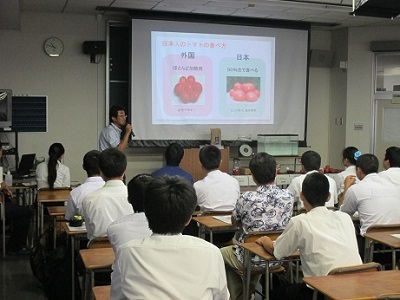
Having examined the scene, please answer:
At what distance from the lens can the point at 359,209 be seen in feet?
14.2

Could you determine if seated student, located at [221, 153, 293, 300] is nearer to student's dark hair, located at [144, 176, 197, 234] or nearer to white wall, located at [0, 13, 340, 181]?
student's dark hair, located at [144, 176, 197, 234]

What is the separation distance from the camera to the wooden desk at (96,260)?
2832mm

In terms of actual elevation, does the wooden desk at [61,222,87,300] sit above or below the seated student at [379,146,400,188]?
below

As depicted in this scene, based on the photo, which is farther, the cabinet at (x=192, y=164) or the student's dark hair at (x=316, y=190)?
the cabinet at (x=192, y=164)

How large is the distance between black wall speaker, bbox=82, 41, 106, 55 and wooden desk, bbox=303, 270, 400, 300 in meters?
6.37

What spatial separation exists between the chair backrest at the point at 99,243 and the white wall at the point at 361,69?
7.01 m

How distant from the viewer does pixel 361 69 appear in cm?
944

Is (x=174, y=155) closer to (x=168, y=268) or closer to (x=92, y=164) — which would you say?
(x=92, y=164)

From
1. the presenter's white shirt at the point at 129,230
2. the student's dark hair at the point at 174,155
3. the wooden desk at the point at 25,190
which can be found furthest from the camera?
the wooden desk at the point at 25,190

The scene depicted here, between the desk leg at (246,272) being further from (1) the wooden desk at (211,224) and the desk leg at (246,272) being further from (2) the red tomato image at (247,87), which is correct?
(2) the red tomato image at (247,87)

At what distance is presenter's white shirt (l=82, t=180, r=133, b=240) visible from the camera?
3.51 m

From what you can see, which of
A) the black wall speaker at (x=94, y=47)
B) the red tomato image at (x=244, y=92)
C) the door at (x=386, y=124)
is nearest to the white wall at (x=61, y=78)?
the black wall speaker at (x=94, y=47)

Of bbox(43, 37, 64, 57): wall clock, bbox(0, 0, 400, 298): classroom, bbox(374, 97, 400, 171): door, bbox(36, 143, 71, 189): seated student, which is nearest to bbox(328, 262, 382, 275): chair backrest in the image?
bbox(36, 143, 71, 189): seated student

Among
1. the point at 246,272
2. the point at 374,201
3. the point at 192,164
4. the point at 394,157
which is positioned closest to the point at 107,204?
the point at 246,272
